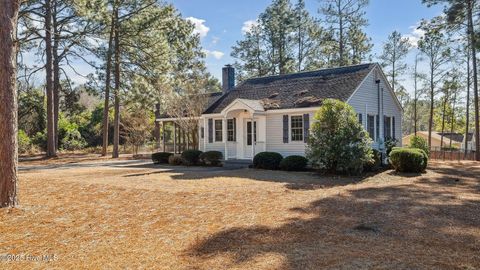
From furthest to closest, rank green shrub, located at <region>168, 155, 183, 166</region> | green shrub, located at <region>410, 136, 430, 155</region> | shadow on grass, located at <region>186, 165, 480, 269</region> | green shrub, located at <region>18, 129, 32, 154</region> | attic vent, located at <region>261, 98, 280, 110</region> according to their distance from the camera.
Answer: green shrub, located at <region>18, 129, 32, 154</region>
green shrub, located at <region>410, 136, 430, 155</region>
green shrub, located at <region>168, 155, 183, 166</region>
attic vent, located at <region>261, 98, 280, 110</region>
shadow on grass, located at <region>186, 165, 480, 269</region>

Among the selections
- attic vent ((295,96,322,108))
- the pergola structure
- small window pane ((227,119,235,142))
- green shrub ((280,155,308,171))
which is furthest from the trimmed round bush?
the pergola structure

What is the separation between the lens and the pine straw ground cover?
15.8ft

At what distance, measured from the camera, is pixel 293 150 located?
17578 mm

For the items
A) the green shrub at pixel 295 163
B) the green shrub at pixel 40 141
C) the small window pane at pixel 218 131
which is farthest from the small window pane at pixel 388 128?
the green shrub at pixel 40 141

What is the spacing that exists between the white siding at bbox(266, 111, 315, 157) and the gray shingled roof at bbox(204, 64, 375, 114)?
0.53 m

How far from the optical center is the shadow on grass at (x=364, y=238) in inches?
182

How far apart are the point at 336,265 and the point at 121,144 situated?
32958 millimetres

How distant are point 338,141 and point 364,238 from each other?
27.0ft

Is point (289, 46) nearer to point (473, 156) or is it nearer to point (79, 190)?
point (473, 156)

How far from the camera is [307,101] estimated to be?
1719 centimetres

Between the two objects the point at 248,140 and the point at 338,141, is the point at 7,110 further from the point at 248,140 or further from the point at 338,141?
the point at 248,140

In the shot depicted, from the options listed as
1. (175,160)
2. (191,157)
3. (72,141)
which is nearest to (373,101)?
(191,157)

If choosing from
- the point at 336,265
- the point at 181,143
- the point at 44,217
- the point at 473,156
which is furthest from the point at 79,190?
the point at 473,156

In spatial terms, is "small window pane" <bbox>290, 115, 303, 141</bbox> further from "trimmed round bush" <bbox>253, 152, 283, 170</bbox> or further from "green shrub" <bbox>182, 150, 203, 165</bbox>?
"green shrub" <bbox>182, 150, 203, 165</bbox>
